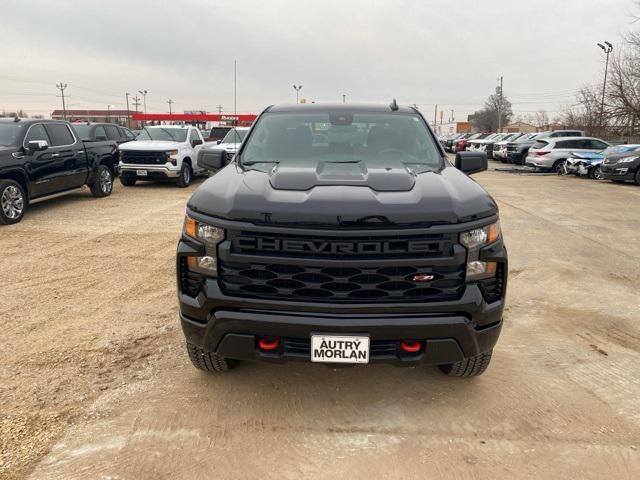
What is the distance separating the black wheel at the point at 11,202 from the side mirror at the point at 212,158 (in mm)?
5757

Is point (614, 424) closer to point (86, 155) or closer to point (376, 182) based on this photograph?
point (376, 182)

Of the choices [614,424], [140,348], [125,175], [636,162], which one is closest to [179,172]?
[125,175]

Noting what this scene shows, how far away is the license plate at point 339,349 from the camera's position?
102 inches

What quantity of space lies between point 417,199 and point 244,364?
181 cm

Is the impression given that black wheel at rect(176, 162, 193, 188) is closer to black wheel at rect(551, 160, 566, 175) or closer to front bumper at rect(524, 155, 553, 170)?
front bumper at rect(524, 155, 553, 170)

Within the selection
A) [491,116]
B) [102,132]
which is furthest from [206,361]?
[491,116]

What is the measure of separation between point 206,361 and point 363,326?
1.23 m

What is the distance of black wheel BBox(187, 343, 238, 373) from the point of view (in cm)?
318

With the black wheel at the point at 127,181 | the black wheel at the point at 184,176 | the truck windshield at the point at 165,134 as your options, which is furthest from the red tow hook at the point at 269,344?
the truck windshield at the point at 165,134

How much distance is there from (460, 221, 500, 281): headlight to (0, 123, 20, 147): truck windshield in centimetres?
872

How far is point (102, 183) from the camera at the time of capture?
1162 centimetres

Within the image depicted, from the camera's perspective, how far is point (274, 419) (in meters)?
2.96

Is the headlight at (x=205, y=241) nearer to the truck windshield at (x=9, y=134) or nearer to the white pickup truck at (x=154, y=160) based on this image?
the truck windshield at (x=9, y=134)

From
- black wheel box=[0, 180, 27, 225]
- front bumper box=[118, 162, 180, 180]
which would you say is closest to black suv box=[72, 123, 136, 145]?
front bumper box=[118, 162, 180, 180]
